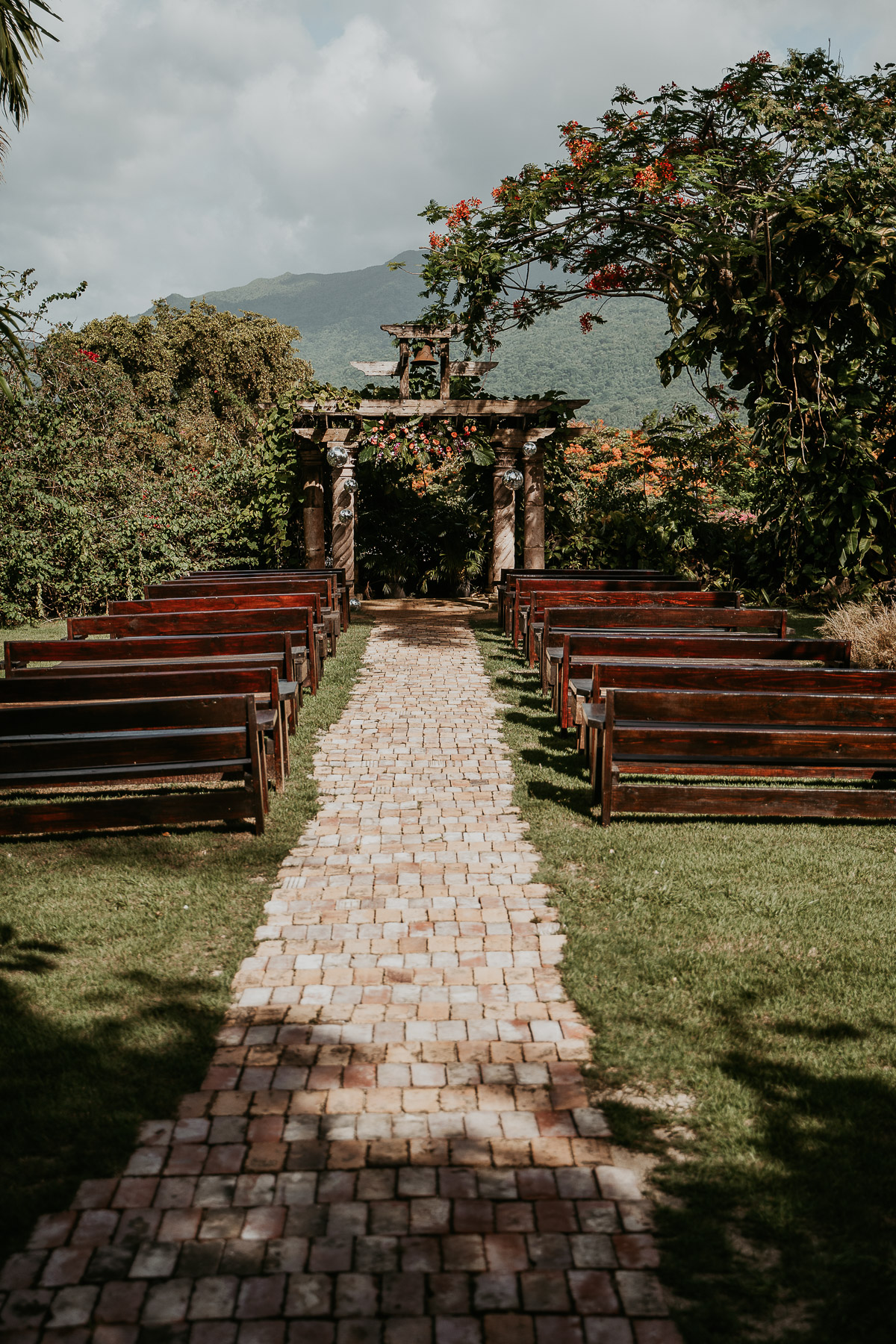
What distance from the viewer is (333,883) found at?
508 cm

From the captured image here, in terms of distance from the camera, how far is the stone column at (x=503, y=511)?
631 inches

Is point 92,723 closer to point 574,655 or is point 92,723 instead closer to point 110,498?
point 574,655

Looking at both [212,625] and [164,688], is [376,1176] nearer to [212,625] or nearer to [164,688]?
[164,688]

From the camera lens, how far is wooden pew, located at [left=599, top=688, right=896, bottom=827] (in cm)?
579

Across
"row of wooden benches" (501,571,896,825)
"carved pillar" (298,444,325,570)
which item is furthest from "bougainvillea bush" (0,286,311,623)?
"row of wooden benches" (501,571,896,825)

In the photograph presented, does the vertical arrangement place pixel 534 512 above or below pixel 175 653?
above

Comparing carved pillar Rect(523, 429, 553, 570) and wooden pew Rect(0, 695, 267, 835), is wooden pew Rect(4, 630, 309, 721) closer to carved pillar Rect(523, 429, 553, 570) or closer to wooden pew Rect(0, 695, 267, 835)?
wooden pew Rect(0, 695, 267, 835)

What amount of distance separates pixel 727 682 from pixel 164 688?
12.1ft

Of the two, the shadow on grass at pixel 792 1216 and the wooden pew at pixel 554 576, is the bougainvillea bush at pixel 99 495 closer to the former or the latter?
the wooden pew at pixel 554 576

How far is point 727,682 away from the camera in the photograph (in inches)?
252

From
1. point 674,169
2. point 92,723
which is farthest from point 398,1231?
point 674,169

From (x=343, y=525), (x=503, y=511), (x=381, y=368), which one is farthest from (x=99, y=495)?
(x=503, y=511)

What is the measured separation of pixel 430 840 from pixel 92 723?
82.7 inches

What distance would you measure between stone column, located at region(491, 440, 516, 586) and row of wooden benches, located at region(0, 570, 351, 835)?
26.0 feet
